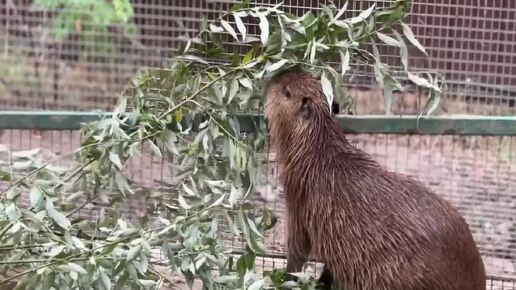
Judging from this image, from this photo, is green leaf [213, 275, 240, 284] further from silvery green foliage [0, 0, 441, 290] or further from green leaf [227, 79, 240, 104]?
green leaf [227, 79, 240, 104]

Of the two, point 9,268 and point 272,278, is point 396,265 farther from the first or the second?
point 9,268

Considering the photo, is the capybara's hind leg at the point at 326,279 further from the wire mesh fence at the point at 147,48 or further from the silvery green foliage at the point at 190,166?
the wire mesh fence at the point at 147,48

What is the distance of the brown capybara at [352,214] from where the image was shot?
2.66m

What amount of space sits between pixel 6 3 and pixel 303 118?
2162 millimetres

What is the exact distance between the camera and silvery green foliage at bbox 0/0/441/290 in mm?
2639

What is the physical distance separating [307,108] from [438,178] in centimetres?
179

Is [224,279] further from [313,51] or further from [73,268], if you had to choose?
[313,51]

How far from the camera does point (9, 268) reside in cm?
280

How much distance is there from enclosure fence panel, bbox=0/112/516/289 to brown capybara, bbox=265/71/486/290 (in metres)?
0.21

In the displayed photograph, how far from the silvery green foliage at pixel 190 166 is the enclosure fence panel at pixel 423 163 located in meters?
0.19

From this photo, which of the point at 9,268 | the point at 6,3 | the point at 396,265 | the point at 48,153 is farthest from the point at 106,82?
the point at 396,265

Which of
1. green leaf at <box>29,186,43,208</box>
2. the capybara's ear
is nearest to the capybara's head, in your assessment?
the capybara's ear

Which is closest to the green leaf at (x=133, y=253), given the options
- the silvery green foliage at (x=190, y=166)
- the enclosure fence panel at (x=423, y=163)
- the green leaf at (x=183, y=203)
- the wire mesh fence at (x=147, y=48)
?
the silvery green foliage at (x=190, y=166)

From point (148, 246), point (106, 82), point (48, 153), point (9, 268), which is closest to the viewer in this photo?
point (148, 246)
